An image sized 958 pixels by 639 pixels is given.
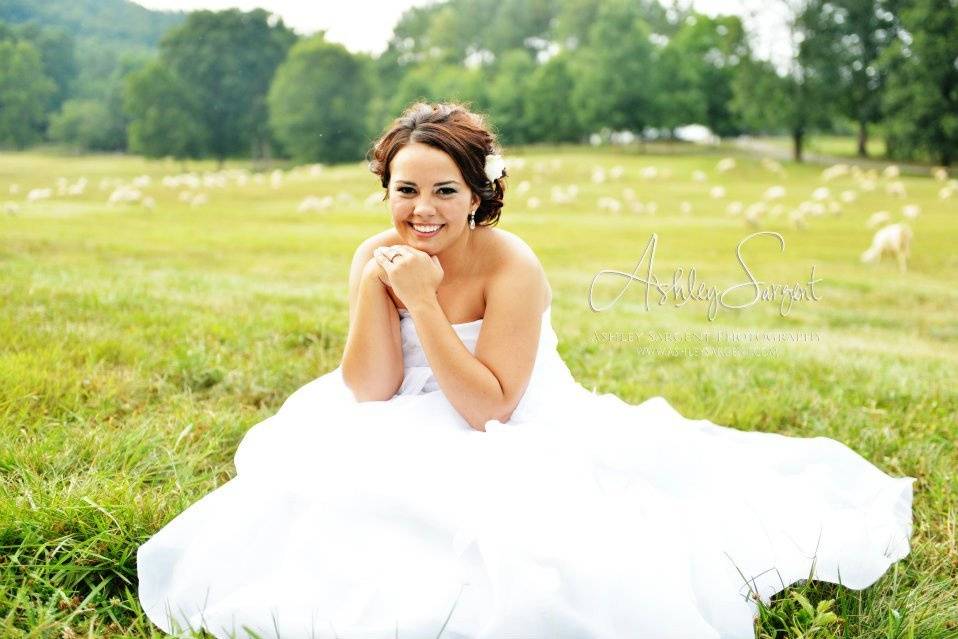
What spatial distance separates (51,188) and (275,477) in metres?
13.5

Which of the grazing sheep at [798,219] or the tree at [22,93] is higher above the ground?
the tree at [22,93]

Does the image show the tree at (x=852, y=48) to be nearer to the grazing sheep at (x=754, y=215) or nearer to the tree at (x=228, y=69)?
the grazing sheep at (x=754, y=215)

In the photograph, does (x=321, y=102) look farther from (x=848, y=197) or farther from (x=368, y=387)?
(x=368, y=387)

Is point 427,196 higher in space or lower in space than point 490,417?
higher

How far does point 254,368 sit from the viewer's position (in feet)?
13.7

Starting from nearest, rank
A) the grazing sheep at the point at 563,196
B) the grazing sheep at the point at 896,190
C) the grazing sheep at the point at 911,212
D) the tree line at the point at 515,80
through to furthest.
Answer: the grazing sheep at the point at 911,212 → the tree line at the point at 515,80 → the grazing sheep at the point at 563,196 → the grazing sheep at the point at 896,190

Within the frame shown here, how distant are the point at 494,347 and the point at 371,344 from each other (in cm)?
40

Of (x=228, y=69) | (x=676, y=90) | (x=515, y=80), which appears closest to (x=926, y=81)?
(x=676, y=90)

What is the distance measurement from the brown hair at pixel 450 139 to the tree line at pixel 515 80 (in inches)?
507

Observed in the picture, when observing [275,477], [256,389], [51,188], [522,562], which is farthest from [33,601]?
[51,188]

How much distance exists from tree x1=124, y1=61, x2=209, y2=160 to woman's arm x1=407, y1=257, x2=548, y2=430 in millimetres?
16329

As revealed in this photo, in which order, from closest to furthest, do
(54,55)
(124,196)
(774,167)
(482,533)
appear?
1. (482,533)
2. (54,55)
3. (124,196)
4. (774,167)

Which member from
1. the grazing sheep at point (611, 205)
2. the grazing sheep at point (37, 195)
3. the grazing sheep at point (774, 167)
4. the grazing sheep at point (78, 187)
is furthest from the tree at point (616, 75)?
the grazing sheep at point (37, 195)

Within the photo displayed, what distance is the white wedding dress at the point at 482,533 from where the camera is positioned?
191cm
